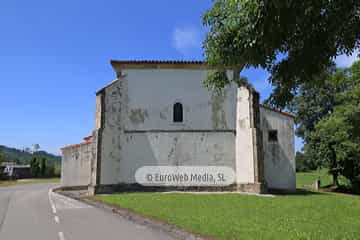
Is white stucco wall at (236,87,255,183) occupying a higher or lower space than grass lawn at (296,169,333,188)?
higher

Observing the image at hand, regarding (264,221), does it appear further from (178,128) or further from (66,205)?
(178,128)

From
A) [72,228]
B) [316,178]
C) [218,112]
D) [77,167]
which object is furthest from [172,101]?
[316,178]

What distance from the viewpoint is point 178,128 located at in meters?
24.4

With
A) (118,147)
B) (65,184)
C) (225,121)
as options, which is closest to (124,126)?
(118,147)

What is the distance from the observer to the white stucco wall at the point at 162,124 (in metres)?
23.6

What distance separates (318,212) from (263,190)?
901 centimetres

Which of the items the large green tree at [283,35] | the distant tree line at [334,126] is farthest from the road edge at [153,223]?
the distant tree line at [334,126]

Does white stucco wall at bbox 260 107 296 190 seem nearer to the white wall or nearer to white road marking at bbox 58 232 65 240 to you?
the white wall

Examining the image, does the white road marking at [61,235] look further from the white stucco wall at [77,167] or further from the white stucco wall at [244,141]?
the white stucco wall at [77,167]

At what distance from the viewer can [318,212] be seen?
12.1 meters

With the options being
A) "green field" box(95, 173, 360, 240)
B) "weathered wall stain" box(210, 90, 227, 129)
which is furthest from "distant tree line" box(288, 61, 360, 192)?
"green field" box(95, 173, 360, 240)

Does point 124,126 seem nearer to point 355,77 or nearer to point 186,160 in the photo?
point 186,160

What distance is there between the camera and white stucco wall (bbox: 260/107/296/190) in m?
23.4

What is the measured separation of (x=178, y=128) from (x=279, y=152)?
7.34 metres
